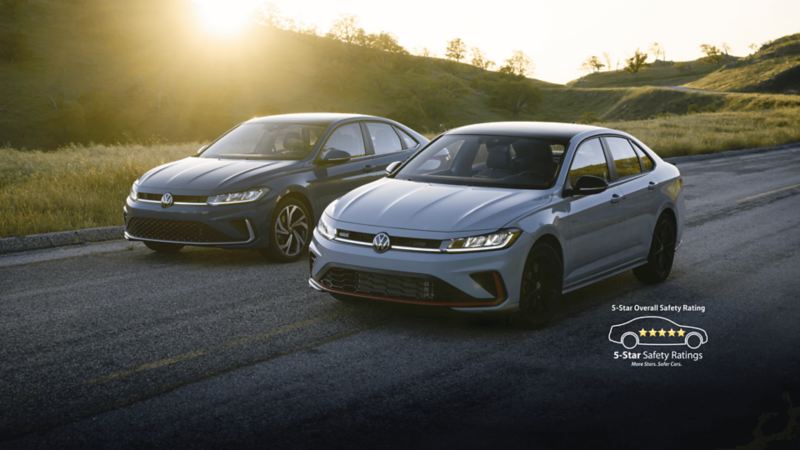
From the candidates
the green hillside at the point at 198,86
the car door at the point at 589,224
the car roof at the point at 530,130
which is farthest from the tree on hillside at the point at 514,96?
the car door at the point at 589,224

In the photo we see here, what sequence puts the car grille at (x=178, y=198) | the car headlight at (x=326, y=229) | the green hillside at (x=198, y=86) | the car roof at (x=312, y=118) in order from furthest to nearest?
the green hillside at (x=198, y=86)
the car roof at (x=312, y=118)
the car grille at (x=178, y=198)
the car headlight at (x=326, y=229)

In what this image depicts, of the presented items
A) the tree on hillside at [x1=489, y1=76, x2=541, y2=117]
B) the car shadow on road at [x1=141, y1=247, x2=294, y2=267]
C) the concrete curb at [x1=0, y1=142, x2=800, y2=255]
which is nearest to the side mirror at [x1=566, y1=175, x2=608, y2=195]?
the car shadow on road at [x1=141, y1=247, x2=294, y2=267]

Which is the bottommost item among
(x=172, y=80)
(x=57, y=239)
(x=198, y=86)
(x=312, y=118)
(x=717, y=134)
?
(x=717, y=134)

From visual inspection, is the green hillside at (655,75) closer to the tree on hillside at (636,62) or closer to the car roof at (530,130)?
the tree on hillside at (636,62)

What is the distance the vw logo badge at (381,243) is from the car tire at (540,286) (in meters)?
1.01

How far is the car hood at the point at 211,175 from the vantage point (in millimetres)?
9781

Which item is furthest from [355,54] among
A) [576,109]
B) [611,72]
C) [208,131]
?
[611,72]

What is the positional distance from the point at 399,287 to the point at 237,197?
3.65m

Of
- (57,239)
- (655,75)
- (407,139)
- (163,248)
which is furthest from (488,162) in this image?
(655,75)

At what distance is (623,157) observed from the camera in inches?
332

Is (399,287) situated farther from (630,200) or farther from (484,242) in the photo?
(630,200)

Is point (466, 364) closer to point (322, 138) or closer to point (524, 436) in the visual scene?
point (524, 436)

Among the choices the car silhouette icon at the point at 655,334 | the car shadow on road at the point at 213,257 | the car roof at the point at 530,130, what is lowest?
the car silhouette icon at the point at 655,334

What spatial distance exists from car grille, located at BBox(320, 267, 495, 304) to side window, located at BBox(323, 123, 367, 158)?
4.18 meters
